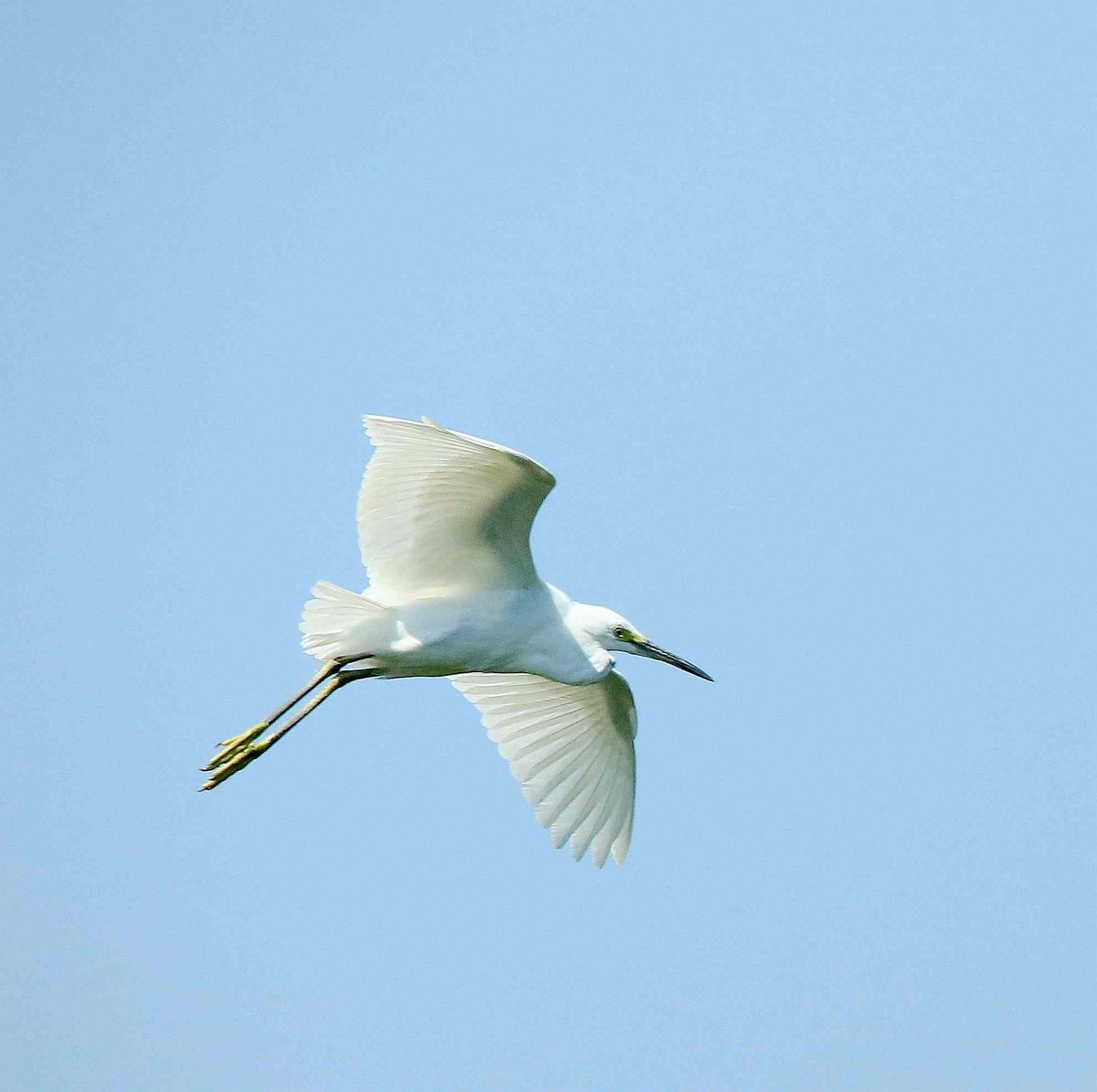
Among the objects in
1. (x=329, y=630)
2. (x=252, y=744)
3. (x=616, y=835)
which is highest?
(x=329, y=630)

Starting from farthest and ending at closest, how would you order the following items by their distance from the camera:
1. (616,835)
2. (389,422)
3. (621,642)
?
(616,835) < (621,642) < (389,422)

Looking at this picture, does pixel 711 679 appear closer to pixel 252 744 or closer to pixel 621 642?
pixel 621 642

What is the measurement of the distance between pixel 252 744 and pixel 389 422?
8.73ft

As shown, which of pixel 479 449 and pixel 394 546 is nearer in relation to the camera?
pixel 479 449

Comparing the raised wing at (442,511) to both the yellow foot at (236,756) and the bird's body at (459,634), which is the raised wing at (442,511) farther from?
the yellow foot at (236,756)

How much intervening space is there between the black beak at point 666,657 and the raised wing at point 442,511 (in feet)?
3.93

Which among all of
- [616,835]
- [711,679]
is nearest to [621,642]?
[711,679]

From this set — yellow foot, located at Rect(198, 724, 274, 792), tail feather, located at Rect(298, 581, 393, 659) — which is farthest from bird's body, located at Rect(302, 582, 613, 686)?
yellow foot, located at Rect(198, 724, 274, 792)

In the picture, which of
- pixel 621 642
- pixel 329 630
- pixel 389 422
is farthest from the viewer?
pixel 621 642

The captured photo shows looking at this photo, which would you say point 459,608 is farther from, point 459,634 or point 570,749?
point 570,749

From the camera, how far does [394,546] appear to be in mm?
10867

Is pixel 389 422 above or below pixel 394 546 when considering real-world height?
above

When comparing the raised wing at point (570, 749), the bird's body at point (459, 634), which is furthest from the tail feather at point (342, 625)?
the raised wing at point (570, 749)

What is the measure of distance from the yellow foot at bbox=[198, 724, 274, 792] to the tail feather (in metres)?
0.80
